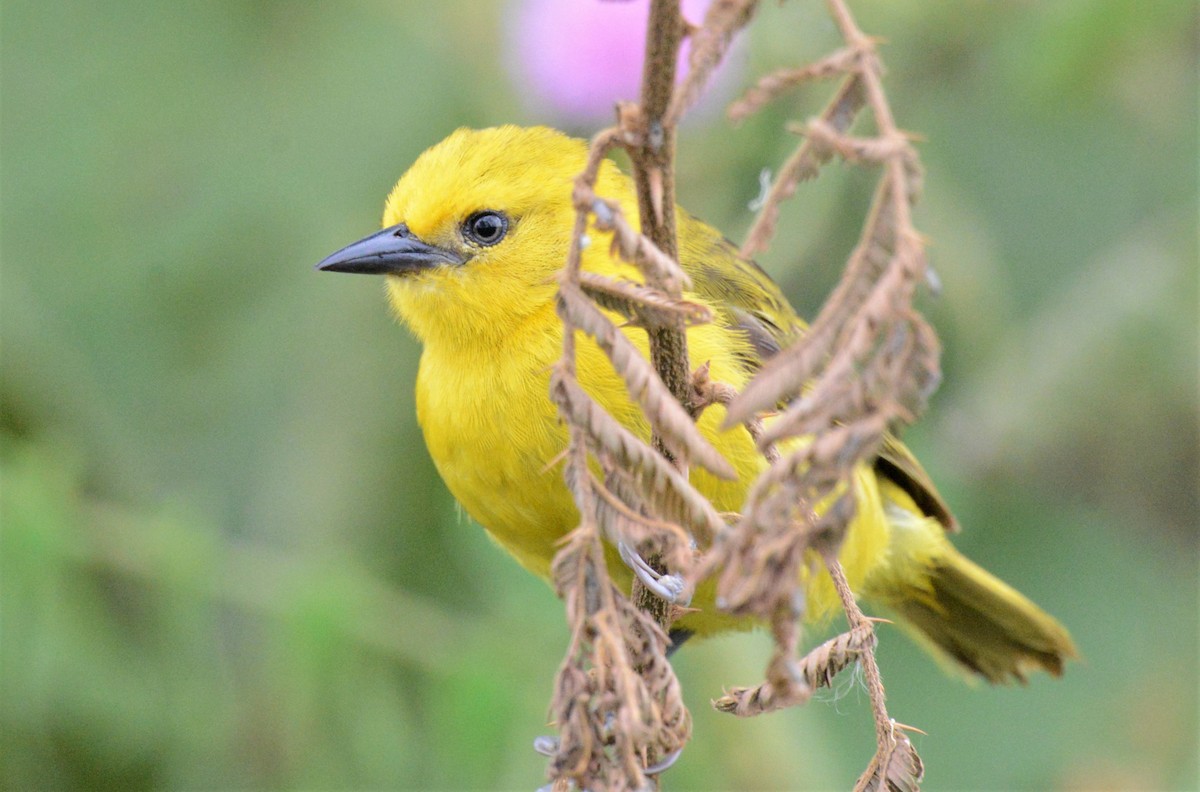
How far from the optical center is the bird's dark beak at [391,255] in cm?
289

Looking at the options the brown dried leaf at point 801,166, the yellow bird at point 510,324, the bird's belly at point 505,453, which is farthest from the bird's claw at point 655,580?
the bird's belly at point 505,453

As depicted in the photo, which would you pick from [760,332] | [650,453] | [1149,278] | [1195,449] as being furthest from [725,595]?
[1195,449]

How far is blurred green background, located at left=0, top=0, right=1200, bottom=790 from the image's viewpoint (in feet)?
11.3

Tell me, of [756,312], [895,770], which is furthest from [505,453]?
[895,770]

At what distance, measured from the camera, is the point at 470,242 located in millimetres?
2957

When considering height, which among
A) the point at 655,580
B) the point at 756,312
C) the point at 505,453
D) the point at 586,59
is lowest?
the point at 655,580

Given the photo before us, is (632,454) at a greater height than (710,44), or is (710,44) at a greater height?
(710,44)

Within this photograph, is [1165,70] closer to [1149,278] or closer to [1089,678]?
[1149,278]

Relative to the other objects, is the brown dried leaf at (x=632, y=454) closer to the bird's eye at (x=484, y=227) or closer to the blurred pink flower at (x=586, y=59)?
the bird's eye at (x=484, y=227)

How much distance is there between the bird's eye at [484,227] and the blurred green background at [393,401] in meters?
0.85

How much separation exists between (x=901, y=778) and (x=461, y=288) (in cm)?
166

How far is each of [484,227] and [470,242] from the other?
0.04 metres

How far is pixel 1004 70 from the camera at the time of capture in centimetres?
410

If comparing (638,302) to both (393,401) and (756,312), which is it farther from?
(393,401)
